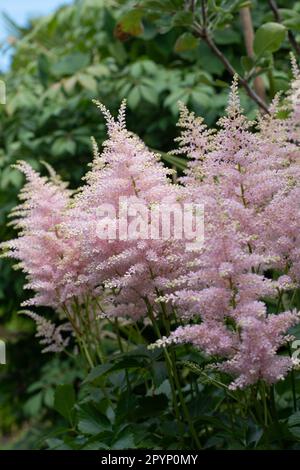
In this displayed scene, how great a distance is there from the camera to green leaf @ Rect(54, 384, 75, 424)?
191 cm

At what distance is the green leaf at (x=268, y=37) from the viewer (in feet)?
6.75

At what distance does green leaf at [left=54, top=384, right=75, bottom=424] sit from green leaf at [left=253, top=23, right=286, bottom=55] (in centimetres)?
108

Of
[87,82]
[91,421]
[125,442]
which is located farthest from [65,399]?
[87,82]

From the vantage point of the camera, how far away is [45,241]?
1760mm

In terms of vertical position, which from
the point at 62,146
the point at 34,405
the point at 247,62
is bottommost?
the point at 34,405

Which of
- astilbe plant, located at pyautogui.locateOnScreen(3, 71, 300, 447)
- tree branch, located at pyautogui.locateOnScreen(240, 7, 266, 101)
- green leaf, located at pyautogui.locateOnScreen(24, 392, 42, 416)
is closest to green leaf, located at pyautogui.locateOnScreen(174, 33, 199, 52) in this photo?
tree branch, located at pyautogui.locateOnScreen(240, 7, 266, 101)

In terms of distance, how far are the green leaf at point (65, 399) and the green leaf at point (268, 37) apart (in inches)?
42.7

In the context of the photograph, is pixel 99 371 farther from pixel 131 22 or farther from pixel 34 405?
pixel 34 405

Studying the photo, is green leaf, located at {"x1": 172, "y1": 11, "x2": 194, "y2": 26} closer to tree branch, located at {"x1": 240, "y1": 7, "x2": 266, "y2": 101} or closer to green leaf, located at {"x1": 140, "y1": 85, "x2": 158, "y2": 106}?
tree branch, located at {"x1": 240, "y1": 7, "x2": 266, "y2": 101}

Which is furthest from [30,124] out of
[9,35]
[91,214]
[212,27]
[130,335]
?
[91,214]

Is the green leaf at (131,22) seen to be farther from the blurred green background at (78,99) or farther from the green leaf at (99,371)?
the green leaf at (99,371)

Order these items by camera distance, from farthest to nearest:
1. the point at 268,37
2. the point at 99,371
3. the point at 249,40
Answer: the point at 249,40 → the point at 268,37 → the point at 99,371

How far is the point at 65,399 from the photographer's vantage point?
6.31ft

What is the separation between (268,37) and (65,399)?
Result: 3.74ft
